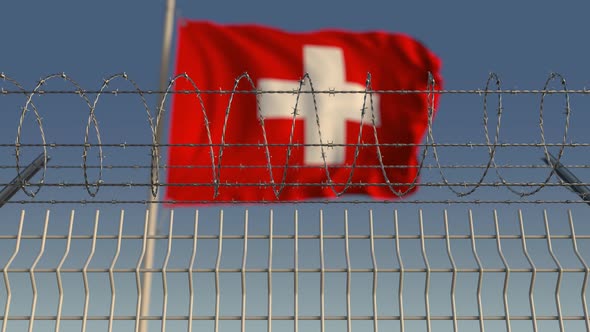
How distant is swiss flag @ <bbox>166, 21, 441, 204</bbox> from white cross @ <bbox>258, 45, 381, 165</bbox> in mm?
20

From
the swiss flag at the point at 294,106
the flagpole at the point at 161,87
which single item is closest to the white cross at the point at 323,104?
the swiss flag at the point at 294,106

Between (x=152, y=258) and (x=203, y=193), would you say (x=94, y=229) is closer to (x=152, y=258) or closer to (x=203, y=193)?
(x=152, y=258)

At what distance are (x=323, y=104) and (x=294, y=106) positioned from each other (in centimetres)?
91

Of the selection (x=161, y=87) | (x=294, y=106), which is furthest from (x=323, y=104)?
(x=161, y=87)

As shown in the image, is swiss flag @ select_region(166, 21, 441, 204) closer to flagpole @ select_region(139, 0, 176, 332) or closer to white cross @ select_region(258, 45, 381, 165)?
white cross @ select_region(258, 45, 381, 165)

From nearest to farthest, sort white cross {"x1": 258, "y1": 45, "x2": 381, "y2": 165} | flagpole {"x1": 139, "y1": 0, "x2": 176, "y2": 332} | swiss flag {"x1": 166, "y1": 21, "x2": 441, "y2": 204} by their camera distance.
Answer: flagpole {"x1": 139, "y1": 0, "x2": 176, "y2": 332} → swiss flag {"x1": 166, "y1": 21, "x2": 441, "y2": 204} → white cross {"x1": 258, "y1": 45, "x2": 381, "y2": 165}

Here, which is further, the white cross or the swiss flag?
the white cross

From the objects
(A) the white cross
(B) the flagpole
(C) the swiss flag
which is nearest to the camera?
(B) the flagpole

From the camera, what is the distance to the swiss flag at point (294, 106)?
12.4 meters

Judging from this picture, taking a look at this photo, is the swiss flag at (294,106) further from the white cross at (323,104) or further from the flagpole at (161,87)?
the flagpole at (161,87)

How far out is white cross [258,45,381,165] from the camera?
41.9 ft

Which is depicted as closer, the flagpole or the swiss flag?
the flagpole

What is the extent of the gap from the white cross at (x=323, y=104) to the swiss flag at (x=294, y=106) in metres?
0.02

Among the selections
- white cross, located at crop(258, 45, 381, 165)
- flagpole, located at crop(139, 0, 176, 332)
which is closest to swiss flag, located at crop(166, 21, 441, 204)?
white cross, located at crop(258, 45, 381, 165)
